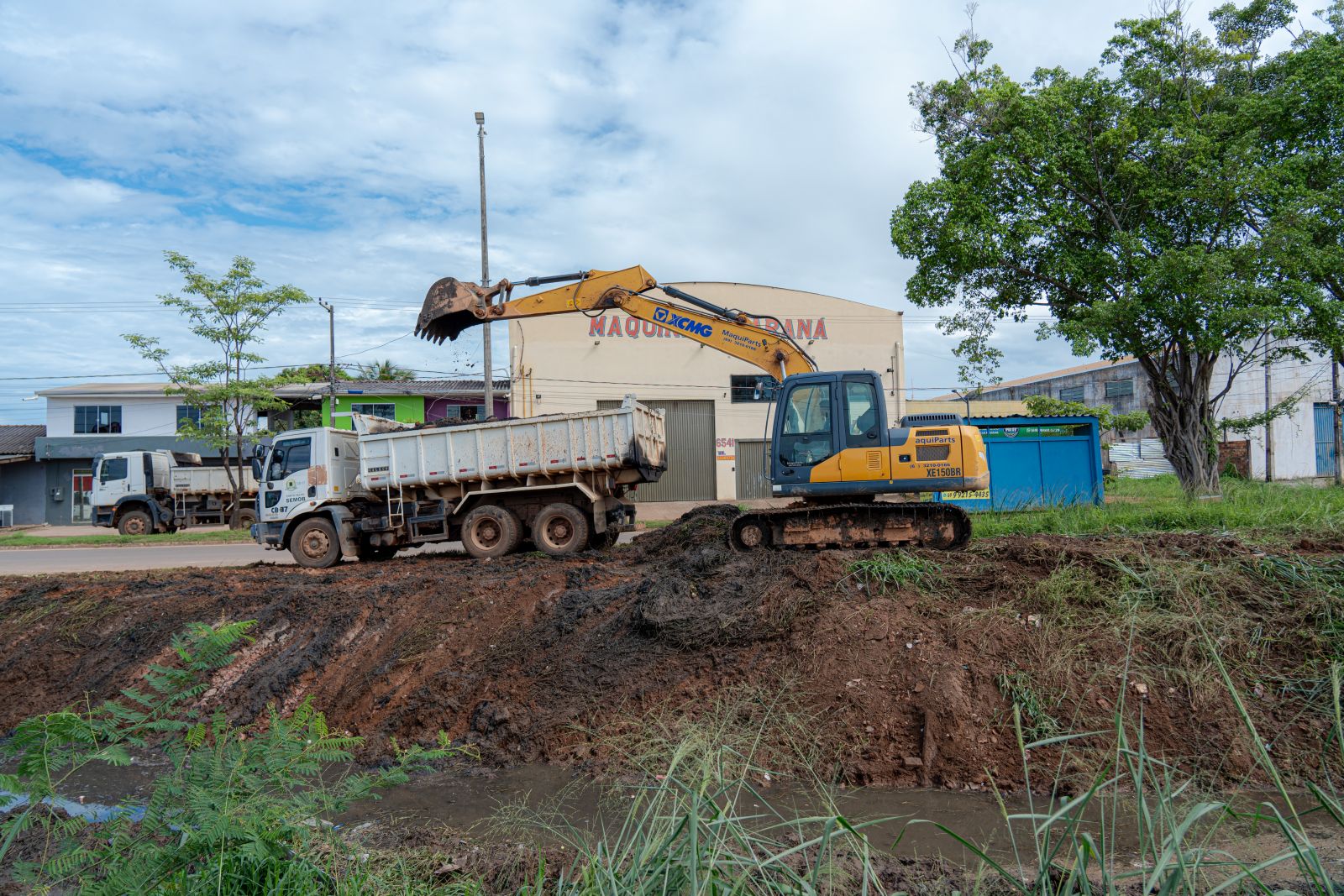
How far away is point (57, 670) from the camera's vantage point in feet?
26.1

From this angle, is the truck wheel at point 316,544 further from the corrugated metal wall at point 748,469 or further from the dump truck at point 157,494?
the corrugated metal wall at point 748,469

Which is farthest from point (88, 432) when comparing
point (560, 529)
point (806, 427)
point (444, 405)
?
point (806, 427)

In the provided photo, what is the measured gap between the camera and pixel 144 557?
17281 mm

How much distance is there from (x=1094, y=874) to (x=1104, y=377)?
41190mm

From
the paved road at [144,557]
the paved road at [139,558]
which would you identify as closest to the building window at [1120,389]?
the paved road at [144,557]

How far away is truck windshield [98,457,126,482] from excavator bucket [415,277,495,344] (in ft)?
59.0

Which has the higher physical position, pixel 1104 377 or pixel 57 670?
pixel 1104 377

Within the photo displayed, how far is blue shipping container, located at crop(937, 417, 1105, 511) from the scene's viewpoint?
15.8 meters

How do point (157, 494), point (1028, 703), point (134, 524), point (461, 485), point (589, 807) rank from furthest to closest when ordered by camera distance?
1. point (157, 494)
2. point (134, 524)
3. point (461, 485)
4. point (1028, 703)
5. point (589, 807)

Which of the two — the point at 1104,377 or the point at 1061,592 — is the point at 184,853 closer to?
the point at 1061,592

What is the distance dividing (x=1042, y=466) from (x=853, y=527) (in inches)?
303

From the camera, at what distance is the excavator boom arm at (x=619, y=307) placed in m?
12.3

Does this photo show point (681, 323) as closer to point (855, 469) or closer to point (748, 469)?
point (855, 469)

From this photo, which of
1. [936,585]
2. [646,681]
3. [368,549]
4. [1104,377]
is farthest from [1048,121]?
[1104,377]
